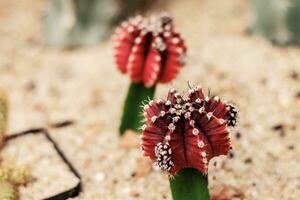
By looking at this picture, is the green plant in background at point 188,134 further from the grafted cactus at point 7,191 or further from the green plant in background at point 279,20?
the green plant in background at point 279,20

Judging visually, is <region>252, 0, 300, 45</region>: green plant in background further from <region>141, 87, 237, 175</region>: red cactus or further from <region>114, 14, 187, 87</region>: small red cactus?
<region>141, 87, 237, 175</region>: red cactus

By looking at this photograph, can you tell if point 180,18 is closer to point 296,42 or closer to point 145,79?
point 296,42

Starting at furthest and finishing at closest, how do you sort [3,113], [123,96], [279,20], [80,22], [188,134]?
[80,22] < [279,20] < [123,96] < [3,113] < [188,134]

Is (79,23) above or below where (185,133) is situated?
above

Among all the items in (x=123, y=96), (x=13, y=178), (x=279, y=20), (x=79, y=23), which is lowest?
(x=13, y=178)

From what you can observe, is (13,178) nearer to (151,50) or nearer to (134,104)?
(134,104)

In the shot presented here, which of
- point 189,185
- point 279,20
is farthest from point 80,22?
point 189,185

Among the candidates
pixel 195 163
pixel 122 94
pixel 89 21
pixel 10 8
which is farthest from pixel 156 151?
pixel 10 8
